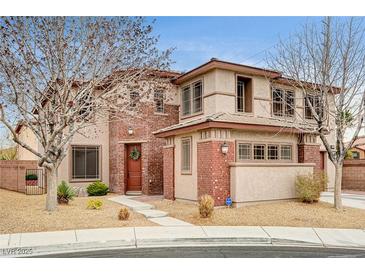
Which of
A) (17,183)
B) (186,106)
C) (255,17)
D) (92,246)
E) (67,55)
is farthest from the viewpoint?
Answer: (17,183)

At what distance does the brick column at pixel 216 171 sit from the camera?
40.4 feet

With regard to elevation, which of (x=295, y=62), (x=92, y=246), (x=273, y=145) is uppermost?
(x=295, y=62)

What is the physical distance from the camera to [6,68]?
1034cm

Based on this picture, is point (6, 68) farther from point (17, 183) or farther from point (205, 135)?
point (17, 183)

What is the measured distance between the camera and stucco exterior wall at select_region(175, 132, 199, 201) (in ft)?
43.9

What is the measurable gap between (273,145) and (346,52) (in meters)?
4.29

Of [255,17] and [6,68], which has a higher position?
[255,17]

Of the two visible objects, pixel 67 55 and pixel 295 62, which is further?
pixel 295 62

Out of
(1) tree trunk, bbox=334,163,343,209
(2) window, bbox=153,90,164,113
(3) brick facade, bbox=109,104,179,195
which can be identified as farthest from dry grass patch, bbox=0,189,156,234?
(1) tree trunk, bbox=334,163,343,209

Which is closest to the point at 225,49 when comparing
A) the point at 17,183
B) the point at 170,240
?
the point at 170,240

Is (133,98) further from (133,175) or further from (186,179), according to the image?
(133,175)

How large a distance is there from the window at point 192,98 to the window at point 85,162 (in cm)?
508

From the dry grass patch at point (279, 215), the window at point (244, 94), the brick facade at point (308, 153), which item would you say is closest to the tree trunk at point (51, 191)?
the dry grass patch at point (279, 215)

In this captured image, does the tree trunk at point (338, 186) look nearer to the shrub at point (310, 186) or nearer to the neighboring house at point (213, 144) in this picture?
the shrub at point (310, 186)
